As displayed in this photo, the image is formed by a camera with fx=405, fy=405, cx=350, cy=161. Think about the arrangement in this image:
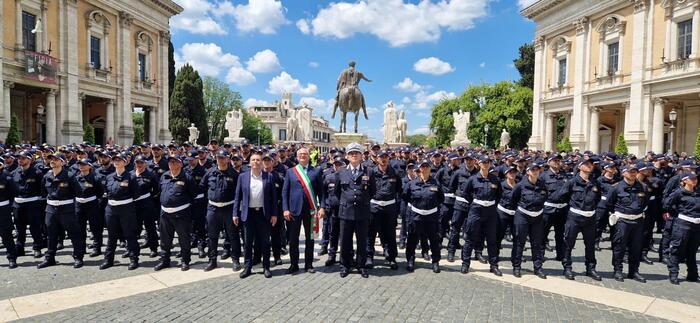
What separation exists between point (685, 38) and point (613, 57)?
5692mm

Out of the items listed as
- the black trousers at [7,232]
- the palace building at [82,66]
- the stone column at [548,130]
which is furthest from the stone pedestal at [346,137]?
the stone column at [548,130]

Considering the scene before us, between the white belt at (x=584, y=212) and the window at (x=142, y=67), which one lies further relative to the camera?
the window at (x=142, y=67)

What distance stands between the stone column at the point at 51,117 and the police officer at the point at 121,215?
2595cm

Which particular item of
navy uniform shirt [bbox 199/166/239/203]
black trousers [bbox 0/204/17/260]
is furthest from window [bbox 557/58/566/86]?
black trousers [bbox 0/204/17/260]

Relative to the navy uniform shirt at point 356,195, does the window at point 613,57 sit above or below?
above

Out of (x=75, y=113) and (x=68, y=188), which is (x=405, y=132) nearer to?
(x=68, y=188)

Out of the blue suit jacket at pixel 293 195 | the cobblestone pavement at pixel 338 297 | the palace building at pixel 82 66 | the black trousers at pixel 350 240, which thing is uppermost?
the palace building at pixel 82 66

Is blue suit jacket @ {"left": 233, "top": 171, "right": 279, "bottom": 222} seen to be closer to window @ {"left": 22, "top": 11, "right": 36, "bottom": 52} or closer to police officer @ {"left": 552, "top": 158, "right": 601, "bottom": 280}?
police officer @ {"left": 552, "top": 158, "right": 601, "bottom": 280}

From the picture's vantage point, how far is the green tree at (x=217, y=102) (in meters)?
72.9

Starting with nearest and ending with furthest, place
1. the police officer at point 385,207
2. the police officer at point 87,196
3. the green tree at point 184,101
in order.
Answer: the police officer at point 385,207 → the police officer at point 87,196 → the green tree at point 184,101

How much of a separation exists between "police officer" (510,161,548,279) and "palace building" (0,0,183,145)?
27686 mm

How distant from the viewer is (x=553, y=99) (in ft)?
122

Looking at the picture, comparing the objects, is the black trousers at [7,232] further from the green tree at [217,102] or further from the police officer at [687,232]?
the green tree at [217,102]

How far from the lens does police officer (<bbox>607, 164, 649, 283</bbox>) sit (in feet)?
23.5
